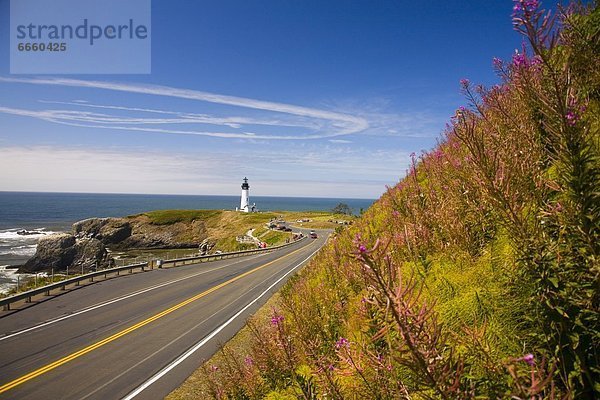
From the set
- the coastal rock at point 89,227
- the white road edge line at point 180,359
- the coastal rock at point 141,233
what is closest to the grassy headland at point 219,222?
the coastal rock at point 141,233

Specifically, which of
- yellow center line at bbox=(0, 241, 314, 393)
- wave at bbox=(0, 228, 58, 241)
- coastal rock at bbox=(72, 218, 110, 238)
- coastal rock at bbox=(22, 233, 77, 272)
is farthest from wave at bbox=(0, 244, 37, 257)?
yellow center line at bbox=(0, 241, 314, 393)

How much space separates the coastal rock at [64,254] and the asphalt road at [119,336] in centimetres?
3889

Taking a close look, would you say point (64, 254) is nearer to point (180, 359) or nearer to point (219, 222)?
point (219, 222)

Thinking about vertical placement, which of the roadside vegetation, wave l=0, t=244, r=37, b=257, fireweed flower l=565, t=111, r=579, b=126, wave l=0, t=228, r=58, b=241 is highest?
fireweed flower l=565, t=111, r=579, b=126

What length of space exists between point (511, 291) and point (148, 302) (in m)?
19.5

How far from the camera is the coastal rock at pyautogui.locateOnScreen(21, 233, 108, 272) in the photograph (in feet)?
175

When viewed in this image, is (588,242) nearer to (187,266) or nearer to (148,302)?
(148,302)

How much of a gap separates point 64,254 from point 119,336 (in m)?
53.8

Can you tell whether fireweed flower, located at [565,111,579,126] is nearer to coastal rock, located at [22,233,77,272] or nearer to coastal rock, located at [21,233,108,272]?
coastal rock, located at [21,233,108,272]

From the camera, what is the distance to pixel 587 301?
1.80 m

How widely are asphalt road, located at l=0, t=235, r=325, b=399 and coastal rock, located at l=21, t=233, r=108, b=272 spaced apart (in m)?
38.9

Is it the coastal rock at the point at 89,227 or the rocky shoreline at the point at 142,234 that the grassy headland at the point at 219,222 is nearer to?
the rocky shoreline at the point at 142,234

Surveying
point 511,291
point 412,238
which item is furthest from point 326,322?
point 511,291

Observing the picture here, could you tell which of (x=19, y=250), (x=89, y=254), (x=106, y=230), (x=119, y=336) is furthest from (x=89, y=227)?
(x=119, y=336)
